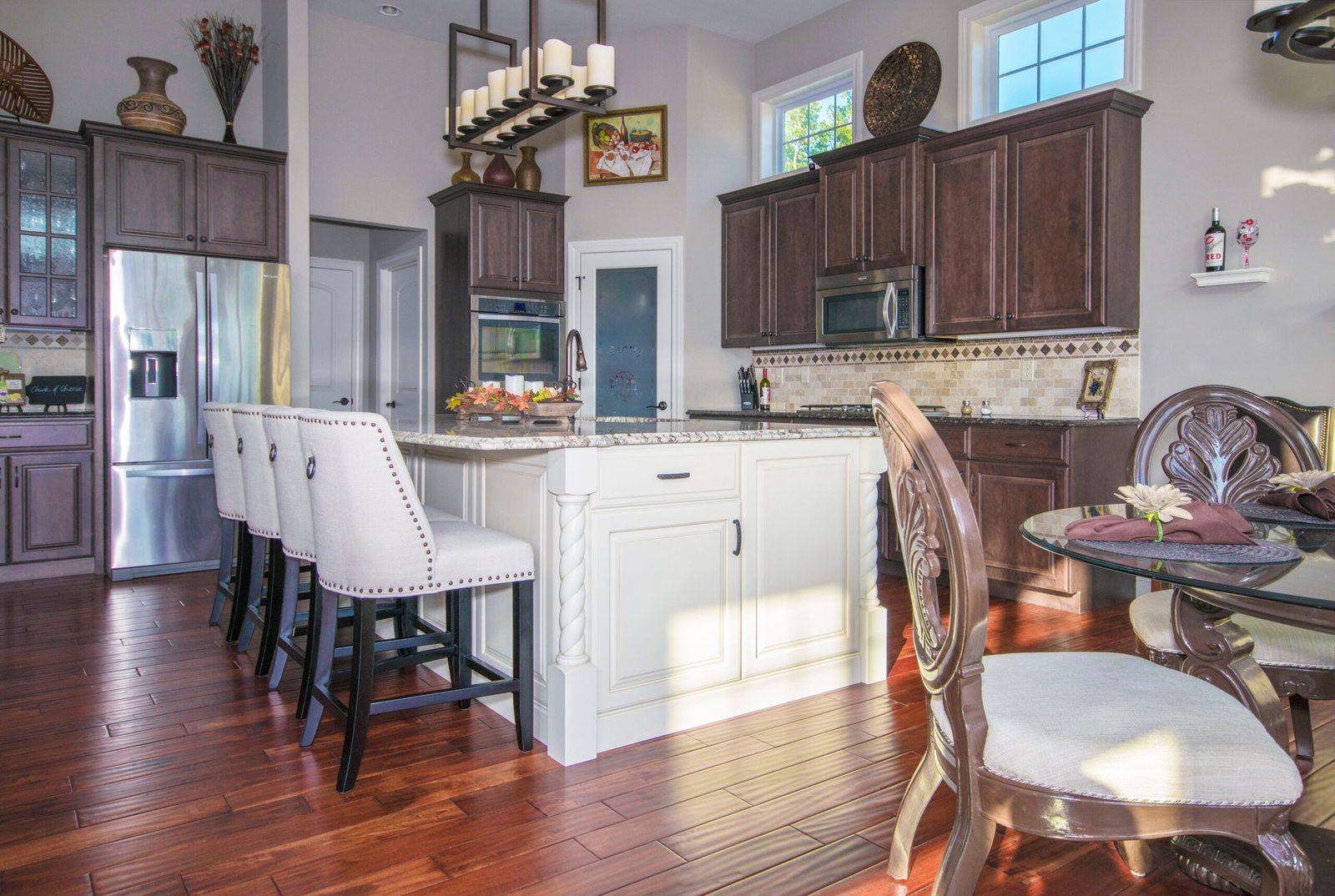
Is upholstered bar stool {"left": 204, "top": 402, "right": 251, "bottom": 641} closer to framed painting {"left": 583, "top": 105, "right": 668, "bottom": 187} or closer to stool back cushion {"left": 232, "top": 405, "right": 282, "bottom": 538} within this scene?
stool back cushion {"left": 232, "top": 405, "right": 282, "bottom": 538}

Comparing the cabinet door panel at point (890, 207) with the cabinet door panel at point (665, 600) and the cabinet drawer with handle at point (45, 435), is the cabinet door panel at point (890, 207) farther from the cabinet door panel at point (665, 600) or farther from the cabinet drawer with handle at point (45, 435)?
the cabinet drawer with handle at point (45, 435)

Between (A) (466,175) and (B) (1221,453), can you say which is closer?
(B) (1221,453)

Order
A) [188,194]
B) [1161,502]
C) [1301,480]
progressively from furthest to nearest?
[188,194]
[1301,480]
[1161,502]

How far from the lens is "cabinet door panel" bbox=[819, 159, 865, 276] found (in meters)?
5.10

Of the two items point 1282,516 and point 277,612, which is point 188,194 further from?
point 1282,516

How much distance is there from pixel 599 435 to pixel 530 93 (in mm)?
1600

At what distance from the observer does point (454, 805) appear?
6.80 ft

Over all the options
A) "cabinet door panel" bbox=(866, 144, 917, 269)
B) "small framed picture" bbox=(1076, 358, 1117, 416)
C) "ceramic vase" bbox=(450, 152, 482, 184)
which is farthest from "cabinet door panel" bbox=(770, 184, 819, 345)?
"ceramic vase" bbox=(450, 152, 482, 184)

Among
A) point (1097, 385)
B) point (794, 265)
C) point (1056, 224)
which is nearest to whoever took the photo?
point (1056, 224)

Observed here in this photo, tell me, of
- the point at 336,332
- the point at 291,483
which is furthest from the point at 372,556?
the point at 336,332

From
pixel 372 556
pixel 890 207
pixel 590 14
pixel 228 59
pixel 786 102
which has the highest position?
pixel 590 14

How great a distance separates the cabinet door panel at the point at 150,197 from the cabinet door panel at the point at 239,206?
65 mm

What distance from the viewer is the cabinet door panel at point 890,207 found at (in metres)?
4.80

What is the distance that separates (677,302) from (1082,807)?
5.06 meters
